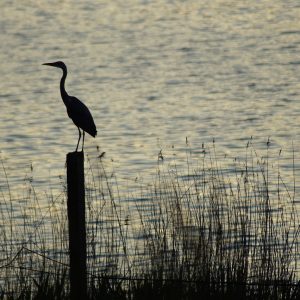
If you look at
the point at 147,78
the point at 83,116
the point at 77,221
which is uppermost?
the point at 83,116

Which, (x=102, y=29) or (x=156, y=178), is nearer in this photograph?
(x=156, y=178)

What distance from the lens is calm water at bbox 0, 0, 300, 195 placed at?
1864 cm

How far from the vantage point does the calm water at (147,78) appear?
61.2ft

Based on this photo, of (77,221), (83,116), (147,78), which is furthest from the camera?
(147,78)

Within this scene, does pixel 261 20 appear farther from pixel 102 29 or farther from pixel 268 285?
pixel 268 285

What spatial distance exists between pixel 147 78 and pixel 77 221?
64.2ft

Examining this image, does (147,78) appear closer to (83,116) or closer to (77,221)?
(83,116)

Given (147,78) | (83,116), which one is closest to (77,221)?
(83,116)

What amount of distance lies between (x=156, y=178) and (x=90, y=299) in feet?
19.6

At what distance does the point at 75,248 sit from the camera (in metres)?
7.48

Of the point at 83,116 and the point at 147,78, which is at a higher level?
the point at 83,116

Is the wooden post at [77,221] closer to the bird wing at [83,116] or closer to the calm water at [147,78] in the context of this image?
the bird wing at [83,116]

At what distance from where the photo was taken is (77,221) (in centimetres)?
742

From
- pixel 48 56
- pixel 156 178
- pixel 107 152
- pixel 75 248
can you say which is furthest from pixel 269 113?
pixel 75 248
